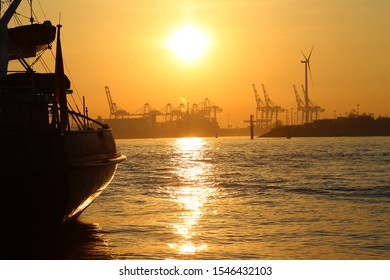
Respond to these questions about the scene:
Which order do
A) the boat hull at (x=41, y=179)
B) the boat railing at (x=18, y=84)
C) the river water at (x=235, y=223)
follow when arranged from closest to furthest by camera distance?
the boat hull at (x=41, y=179)
the river water at (x=235, y=223)
the boat railing at (x=18, y=84)

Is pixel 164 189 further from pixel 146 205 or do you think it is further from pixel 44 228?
pixel 44 228

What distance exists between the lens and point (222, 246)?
17641mm

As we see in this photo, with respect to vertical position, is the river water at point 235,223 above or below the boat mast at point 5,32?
below

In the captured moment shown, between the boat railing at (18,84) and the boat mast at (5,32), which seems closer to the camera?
the boat railing at (18,84)

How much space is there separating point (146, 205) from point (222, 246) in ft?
36.6

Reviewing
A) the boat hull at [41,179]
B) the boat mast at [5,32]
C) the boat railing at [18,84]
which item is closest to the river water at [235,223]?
the boat hull at [41,179]

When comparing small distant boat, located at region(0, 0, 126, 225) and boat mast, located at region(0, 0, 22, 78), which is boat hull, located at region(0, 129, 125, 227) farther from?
boat mast, located at region(0, 0, 22, 78)

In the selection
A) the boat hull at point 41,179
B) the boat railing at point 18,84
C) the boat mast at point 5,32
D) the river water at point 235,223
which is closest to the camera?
the boat hull at point 41,179

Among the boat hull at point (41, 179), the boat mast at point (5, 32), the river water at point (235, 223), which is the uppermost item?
the boat mast at point (5, 32)

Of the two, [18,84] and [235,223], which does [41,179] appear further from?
[235,223]

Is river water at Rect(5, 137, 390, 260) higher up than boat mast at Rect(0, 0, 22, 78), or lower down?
lower down

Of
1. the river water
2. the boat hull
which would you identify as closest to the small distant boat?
the boat hull

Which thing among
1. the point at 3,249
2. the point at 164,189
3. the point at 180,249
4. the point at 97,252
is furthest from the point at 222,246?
the point at 164,189

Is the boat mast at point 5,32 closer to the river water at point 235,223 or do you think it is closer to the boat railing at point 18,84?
the boat railing at point 18,84
